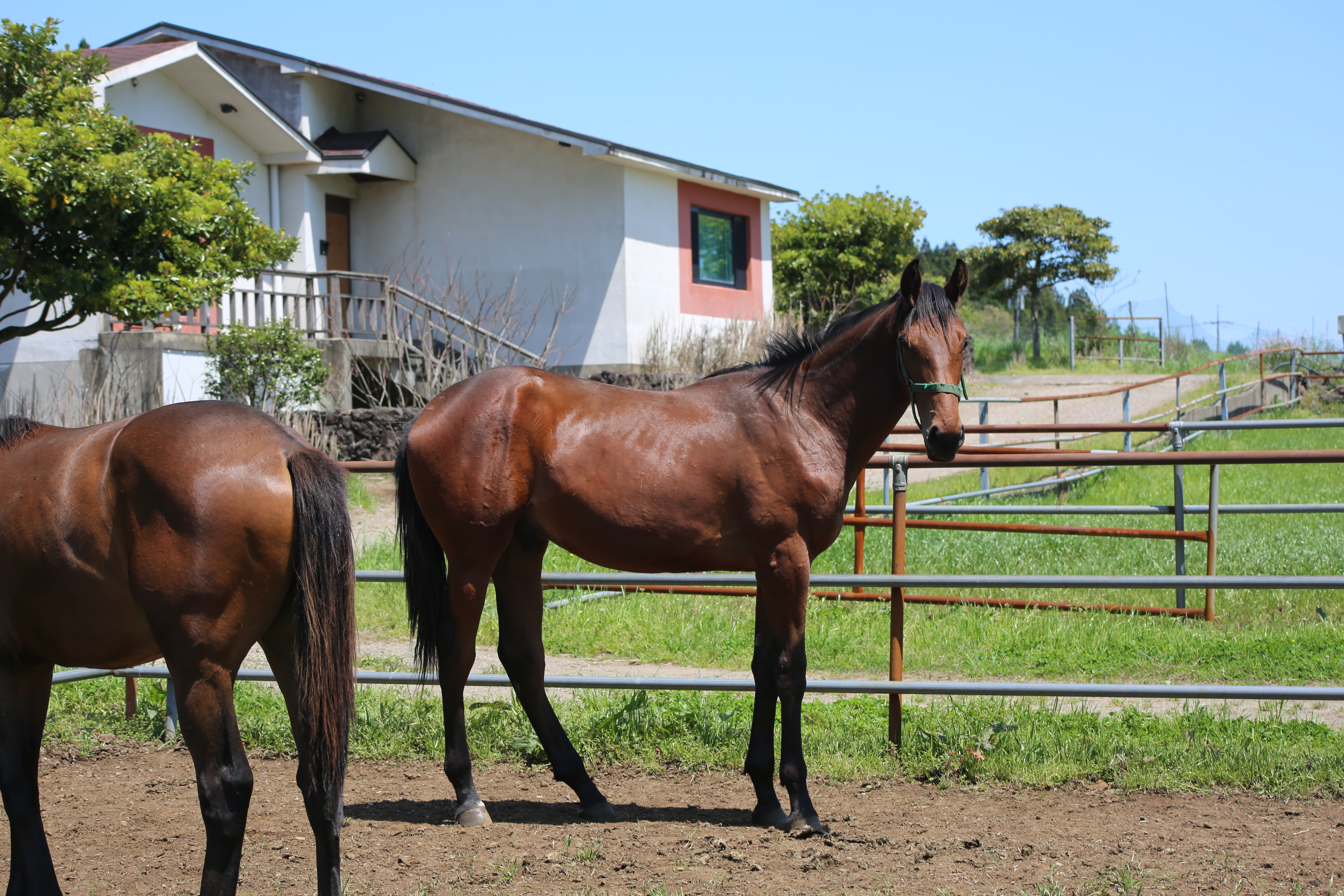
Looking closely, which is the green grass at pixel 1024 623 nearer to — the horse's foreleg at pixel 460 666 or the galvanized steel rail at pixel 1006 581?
the galvanized steel rail at pixel 1006 581

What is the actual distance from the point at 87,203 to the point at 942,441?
920 cm

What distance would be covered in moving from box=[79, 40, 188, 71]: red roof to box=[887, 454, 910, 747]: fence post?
14289 millimetres

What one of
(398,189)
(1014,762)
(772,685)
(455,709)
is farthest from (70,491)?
(398,189)

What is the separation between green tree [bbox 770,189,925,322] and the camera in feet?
81.6

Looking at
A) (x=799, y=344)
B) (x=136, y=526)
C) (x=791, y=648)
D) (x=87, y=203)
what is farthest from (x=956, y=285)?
(x=87, y=203)

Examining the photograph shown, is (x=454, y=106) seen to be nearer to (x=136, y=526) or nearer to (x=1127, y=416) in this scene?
(x=1127, y=416)

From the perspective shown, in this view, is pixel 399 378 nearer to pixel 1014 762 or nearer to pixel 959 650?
pixel 959 650

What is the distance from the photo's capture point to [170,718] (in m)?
5.28

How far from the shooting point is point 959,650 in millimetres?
6652

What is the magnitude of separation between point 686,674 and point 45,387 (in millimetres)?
11157

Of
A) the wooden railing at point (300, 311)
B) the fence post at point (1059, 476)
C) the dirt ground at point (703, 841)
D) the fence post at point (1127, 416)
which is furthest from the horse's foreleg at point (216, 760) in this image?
the fence post at point (1127, 416)

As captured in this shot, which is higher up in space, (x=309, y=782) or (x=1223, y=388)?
(x=1223, y=388)

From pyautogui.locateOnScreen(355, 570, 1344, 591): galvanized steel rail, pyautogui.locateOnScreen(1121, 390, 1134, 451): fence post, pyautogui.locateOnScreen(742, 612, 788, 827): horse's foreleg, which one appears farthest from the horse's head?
pyautogui.locateOnScreen(1121, 390, 1134, 451): fence post

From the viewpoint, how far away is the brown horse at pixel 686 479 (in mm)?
4051
